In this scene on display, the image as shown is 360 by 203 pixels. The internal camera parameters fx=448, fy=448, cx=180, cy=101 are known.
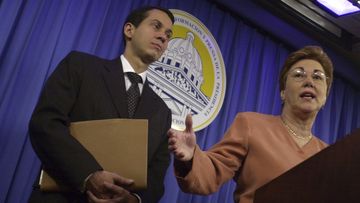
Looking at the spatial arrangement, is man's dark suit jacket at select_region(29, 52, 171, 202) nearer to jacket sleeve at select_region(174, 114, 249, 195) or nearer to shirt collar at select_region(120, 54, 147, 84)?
shirt collar at select_region(120, 54, 147, 84)

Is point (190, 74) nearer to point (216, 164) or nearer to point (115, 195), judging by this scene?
point (115, 195)


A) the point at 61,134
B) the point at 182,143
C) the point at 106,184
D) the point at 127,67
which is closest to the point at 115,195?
the point at 106,184

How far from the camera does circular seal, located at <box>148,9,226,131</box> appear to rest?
2.58m

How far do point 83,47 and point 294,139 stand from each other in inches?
57.3

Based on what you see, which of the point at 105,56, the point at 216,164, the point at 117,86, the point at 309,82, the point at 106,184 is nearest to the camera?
the point at 216,164

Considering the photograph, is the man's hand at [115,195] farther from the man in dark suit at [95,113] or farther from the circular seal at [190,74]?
the circular seal at [190,74]

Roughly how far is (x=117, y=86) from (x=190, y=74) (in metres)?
1.34

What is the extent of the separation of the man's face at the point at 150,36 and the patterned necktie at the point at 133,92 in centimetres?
12

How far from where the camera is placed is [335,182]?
0.58 metres

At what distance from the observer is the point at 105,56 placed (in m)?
2.40

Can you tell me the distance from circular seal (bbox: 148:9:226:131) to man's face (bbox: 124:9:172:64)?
29.0 inches

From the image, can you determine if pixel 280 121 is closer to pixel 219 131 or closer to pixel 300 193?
pixel 300 193

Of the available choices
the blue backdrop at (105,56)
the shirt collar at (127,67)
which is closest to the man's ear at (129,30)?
the shirt collar at (127,67)

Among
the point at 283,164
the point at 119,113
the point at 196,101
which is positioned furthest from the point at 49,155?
the point at 196,101
